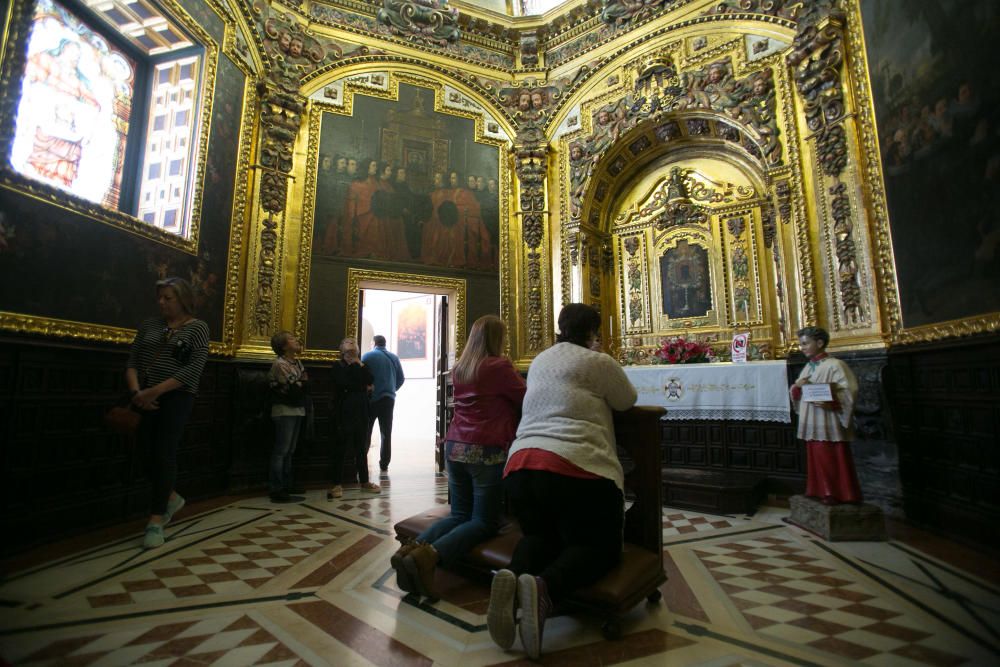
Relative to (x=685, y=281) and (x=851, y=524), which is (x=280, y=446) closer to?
(x=851, y=524)

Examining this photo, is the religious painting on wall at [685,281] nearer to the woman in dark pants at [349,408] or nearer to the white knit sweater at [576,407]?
the woman in dark pants at [349,408]

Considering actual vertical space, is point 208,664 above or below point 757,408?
below

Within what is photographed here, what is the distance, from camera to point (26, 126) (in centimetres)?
425

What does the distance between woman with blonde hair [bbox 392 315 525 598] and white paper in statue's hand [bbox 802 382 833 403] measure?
9.22 ft

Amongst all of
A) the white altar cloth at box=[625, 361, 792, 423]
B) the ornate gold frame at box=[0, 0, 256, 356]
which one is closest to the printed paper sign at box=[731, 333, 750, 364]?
the white altar cloth at box=[625, 361, 792, 423]

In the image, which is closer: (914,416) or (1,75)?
(1,75)

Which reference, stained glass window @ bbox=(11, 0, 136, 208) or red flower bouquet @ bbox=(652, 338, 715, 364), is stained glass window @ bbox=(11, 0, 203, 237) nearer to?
stained glass window @ bbox=(11, 0, 136, 208)

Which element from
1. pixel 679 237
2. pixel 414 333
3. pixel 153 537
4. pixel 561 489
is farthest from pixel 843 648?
pixel 414 333

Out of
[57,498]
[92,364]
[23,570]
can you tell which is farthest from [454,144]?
[23,570]

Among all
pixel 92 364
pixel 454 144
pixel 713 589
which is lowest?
pixel 713 589

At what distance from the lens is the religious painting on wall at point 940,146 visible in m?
3.72

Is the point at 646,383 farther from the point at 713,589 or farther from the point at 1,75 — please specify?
the point at 1,75

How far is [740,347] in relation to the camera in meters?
6.42

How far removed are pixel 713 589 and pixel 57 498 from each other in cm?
473
